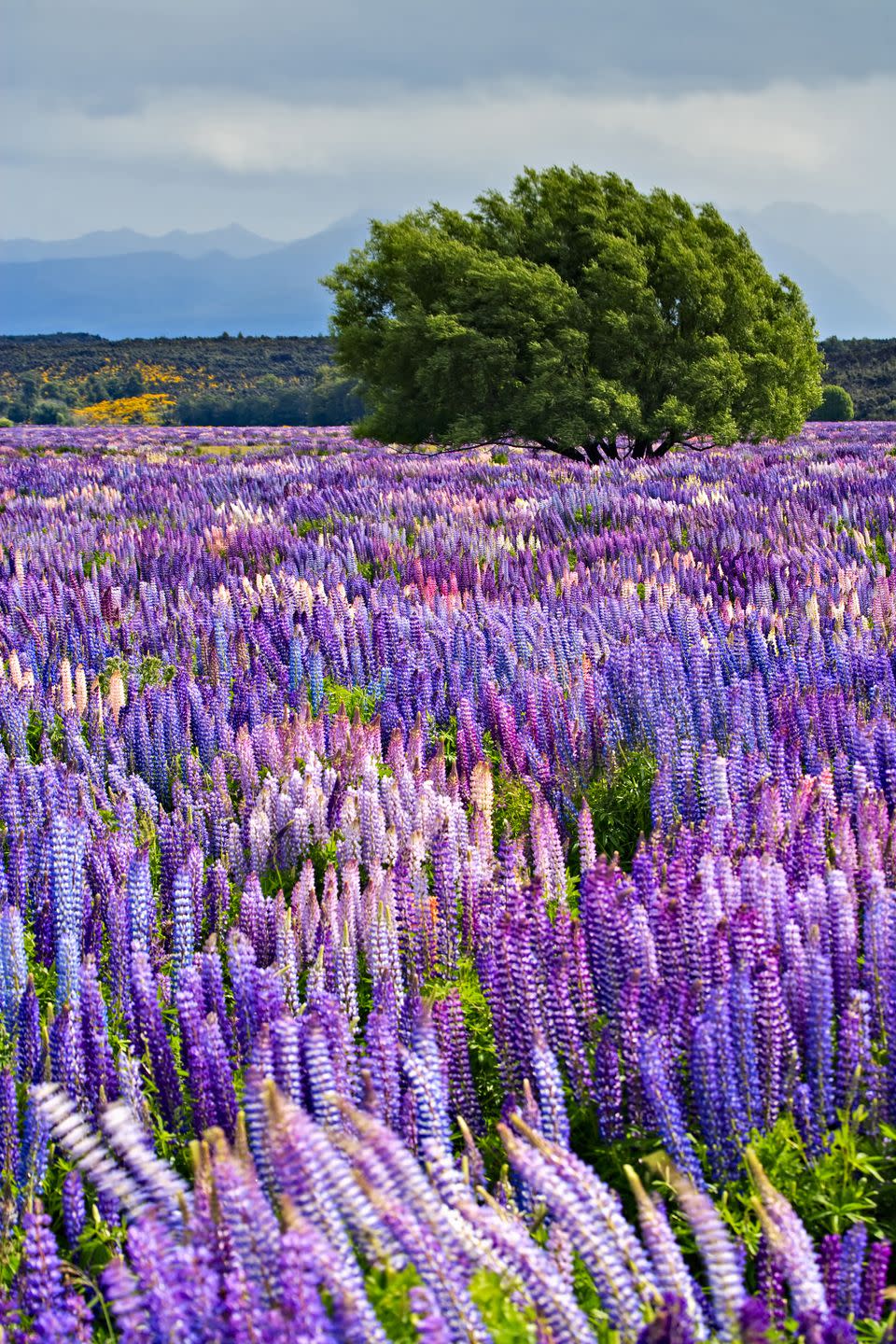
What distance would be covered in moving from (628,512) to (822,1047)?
394 inches

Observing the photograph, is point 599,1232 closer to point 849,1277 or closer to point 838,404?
point 849,1277

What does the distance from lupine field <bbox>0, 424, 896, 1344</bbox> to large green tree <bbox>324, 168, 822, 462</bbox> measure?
15685 mm

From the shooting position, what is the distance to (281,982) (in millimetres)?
2986

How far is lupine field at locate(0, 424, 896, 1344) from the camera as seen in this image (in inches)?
66.2

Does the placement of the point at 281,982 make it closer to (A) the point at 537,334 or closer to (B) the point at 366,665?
(B) the point at 366,665

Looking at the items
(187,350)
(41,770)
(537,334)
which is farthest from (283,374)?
(41,770)

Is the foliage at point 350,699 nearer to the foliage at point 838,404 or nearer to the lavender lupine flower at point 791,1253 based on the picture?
the lavender lupine flower at point 791,1253

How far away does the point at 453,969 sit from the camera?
342 centimetres

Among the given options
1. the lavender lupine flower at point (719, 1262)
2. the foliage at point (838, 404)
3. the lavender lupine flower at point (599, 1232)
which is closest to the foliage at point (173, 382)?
the foliage at point (838, 404)

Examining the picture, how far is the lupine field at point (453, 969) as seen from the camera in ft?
5.51

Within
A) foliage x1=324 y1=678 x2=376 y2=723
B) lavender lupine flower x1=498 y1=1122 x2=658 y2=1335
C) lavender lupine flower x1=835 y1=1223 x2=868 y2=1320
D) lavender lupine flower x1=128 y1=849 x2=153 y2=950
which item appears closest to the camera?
lavender lupine flower x1=498 y1=1122 x2=658 y2=1335

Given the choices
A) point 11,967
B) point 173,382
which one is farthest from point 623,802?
point 173,382

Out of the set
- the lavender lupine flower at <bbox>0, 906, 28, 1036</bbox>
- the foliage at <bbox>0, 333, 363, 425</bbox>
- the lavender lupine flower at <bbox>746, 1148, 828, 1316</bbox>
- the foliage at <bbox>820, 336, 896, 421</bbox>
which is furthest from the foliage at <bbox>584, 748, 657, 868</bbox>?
the foliage at <bbox>820, 336, 896, 421</bbox>

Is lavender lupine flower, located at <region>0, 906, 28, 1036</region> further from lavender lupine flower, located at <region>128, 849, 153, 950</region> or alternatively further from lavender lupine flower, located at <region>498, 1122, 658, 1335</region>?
lavender lupine flower, located at <region>498, 1122, 658, 1335</region>
